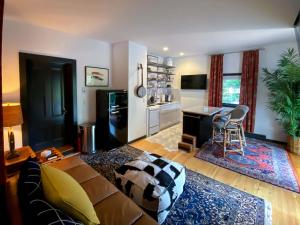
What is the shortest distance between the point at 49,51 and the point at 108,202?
2.87 metres

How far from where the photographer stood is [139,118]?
443cm

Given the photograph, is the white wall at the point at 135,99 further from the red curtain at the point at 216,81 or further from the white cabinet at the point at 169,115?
the red curtain at the point at 216,81

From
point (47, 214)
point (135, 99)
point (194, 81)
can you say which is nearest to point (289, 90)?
point (194, 81)

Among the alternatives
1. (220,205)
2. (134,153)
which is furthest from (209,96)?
(220,205)

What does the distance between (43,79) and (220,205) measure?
3.52 m

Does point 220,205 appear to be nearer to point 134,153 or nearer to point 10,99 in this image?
point 134,153

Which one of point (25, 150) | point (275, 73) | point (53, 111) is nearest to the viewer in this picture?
point (25, 150)

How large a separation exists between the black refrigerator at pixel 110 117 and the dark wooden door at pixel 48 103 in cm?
55

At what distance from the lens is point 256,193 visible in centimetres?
236

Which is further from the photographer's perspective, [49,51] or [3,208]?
[49,51]

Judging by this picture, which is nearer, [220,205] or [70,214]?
[70,214]

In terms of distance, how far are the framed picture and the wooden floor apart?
2.07m

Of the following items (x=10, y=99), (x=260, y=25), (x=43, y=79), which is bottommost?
(x=10, y=99)

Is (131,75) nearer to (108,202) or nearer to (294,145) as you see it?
(108,202)
